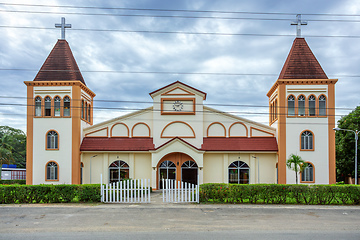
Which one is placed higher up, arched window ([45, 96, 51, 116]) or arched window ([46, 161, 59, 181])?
arched window ([45, 96, 51, 116])

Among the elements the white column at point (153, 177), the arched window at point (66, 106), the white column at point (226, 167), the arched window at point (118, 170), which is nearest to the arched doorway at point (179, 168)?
the white column at point (153, 177)

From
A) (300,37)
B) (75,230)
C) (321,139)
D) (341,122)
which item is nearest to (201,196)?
(75,230)

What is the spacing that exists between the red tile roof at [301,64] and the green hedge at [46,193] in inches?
669

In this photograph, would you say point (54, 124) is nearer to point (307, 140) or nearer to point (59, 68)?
point (59, 68)

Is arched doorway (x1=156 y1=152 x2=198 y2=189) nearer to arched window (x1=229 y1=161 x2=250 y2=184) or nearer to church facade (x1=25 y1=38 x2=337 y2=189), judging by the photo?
church facade (x1=25 y1=38 x2=337 y2=189)

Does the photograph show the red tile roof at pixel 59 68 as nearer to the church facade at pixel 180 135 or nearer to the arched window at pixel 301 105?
the church facade at pixel 180 135

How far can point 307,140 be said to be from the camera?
27047 mm

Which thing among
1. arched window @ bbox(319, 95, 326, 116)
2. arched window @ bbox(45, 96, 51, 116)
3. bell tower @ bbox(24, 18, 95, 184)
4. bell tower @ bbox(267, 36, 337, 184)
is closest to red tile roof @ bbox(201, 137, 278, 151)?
bell tower @ bbox(267, 36, 337, 184)

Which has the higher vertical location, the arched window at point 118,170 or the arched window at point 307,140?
the arched window at point 307,140

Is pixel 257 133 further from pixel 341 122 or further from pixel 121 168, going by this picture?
pixel 341 122

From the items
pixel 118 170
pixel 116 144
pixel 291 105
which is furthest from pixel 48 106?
pixel 291 105

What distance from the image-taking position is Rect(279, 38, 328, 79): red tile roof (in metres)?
27.3

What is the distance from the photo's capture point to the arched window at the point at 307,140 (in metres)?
27.0

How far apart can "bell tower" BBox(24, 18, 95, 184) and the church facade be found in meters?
0.07
